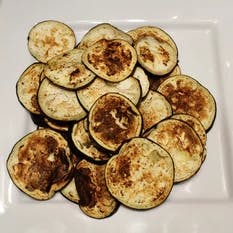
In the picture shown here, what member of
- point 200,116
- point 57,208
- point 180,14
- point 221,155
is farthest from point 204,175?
point 180,14

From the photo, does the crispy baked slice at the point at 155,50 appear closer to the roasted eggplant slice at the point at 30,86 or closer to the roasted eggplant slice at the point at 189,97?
the roasted eggplant slice at the point at 189,97

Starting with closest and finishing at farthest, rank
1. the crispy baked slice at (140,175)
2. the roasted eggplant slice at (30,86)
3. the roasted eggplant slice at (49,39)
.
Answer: the crispy baked slice at (140,175) → the roasted eggplant slice at (30,86) → the roasted eggplant slice at (49,39)

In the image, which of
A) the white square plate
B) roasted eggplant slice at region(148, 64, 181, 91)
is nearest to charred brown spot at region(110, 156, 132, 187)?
the white square plate

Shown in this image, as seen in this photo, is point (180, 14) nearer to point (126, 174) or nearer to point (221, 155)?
point (221, 155)

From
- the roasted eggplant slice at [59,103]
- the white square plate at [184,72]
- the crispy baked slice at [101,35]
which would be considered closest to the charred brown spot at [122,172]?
the white square plate at [184,72]

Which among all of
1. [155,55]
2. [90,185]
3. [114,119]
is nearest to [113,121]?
[114,119]

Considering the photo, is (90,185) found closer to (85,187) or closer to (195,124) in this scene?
(85,187)
